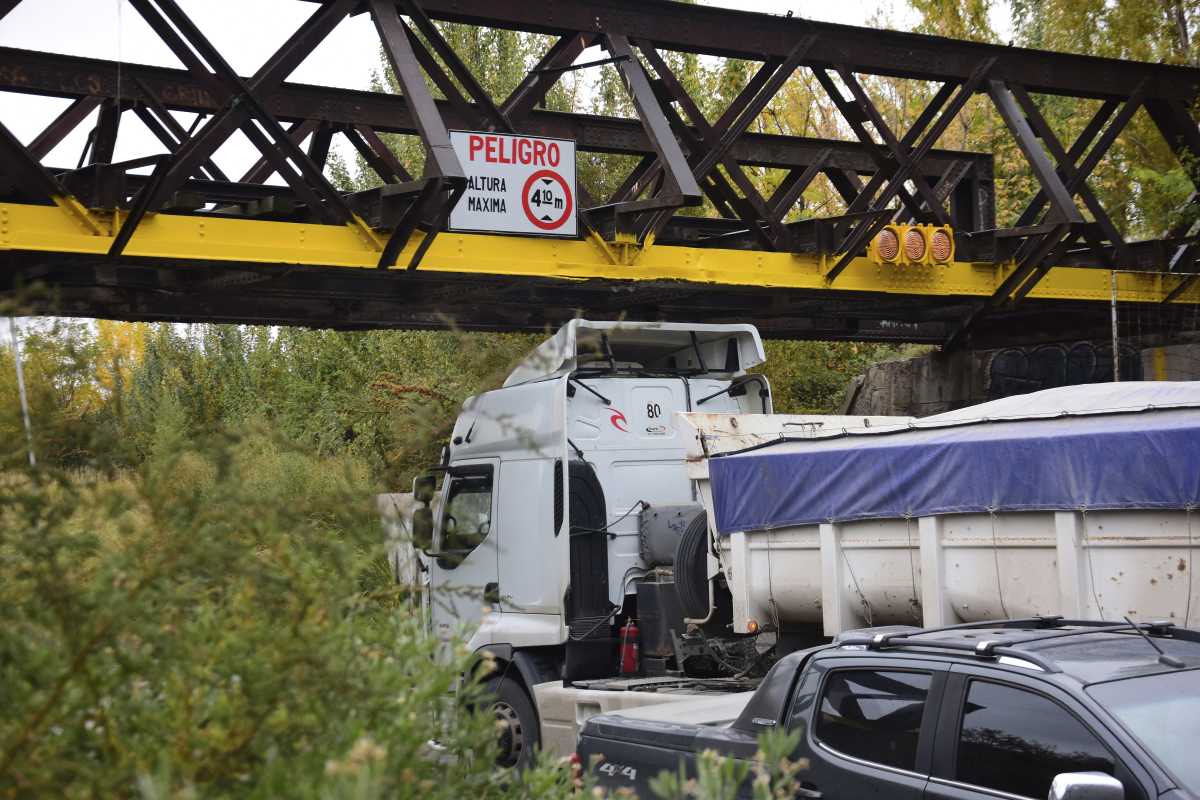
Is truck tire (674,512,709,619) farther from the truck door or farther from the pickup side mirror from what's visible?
the pickup side mirror

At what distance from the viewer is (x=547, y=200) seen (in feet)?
41.9

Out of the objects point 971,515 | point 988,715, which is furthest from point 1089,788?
point 971,515

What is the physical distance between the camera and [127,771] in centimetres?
274

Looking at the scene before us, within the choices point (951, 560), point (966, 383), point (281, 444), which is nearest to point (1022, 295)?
point (966, 383)

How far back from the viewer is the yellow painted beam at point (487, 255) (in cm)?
1098

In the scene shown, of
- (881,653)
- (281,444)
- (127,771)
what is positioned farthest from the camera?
(881,653)

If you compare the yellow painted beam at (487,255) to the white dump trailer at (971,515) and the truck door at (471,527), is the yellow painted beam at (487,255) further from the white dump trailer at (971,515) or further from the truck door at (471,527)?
the white dump trailer at (971,515)

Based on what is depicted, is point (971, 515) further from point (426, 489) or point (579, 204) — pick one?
point (579, 204)

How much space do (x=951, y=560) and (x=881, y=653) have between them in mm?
2475

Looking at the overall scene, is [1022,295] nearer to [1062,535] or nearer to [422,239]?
[422,239]

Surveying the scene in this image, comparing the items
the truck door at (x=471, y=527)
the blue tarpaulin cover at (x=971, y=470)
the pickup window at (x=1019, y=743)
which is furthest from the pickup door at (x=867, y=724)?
the truck door at (x=471, y=527)

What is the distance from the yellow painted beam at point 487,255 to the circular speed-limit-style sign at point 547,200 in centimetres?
21

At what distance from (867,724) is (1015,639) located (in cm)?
69

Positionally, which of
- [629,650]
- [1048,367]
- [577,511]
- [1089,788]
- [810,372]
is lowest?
[629,650]
